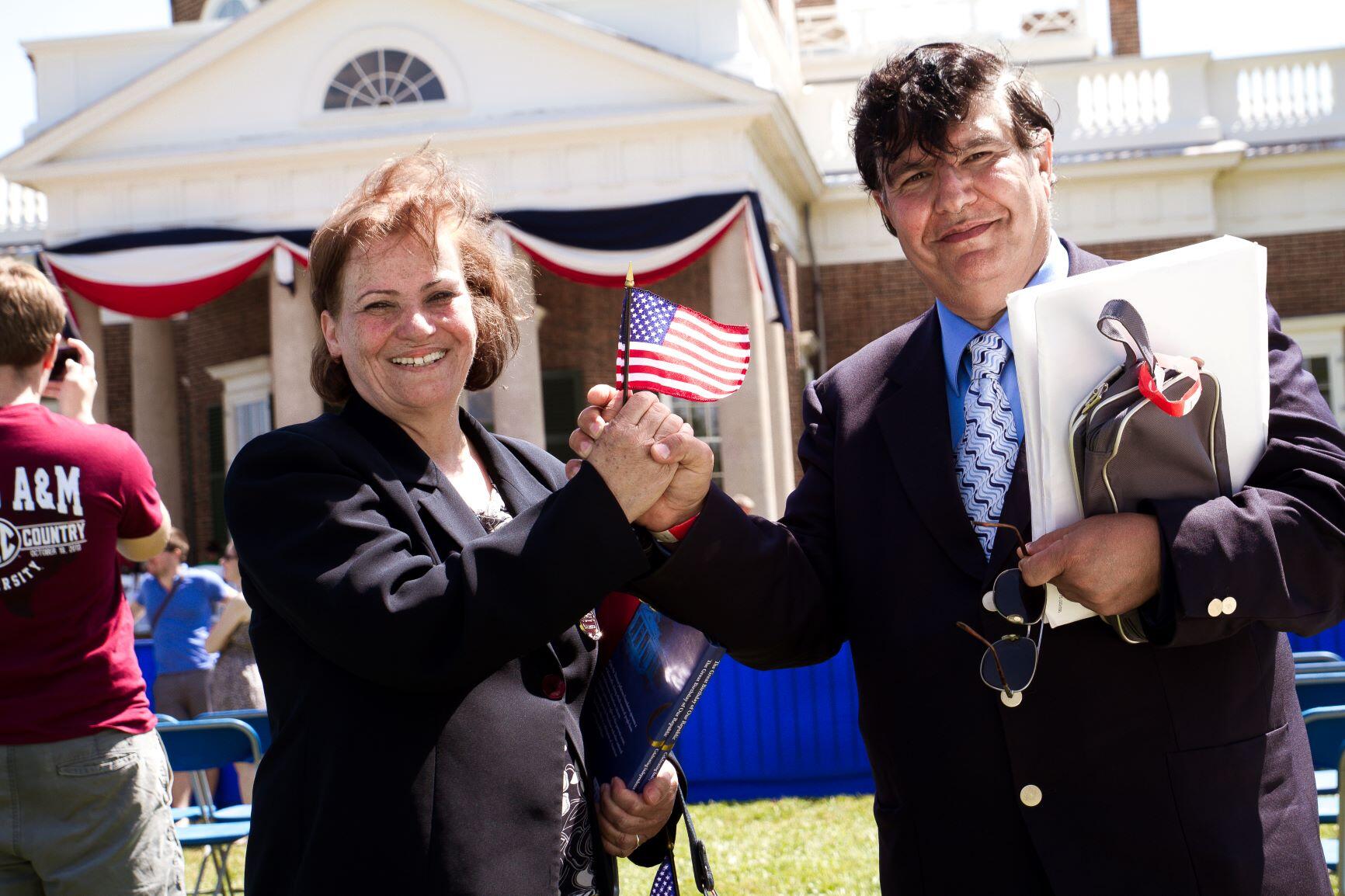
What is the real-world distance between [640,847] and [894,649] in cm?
75

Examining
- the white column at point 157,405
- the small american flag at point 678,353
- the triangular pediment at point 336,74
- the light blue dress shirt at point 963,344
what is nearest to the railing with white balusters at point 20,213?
the white column at point 157,405

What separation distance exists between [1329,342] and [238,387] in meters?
18.0

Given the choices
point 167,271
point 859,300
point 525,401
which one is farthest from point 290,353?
point 859,300

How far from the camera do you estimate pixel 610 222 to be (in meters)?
16.6

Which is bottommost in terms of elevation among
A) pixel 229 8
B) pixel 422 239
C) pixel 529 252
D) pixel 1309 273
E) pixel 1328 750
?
pixel 1328 750

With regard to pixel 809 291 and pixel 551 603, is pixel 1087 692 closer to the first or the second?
pixel 551 603

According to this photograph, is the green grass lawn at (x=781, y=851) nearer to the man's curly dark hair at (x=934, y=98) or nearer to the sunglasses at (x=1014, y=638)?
the sunglasses at (x=1014, y=638)

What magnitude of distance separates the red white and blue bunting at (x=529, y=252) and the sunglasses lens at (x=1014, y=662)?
13677 mm

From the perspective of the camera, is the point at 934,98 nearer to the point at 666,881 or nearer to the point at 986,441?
the point at 986,441

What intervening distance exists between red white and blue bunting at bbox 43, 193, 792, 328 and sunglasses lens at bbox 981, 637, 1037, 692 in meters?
13.7

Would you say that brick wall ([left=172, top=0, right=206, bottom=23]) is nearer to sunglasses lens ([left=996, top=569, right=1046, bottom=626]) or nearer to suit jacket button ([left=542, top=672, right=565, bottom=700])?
suit jacket button ([left=542, top=672, right=565, bottom=700])

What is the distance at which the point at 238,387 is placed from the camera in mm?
21219

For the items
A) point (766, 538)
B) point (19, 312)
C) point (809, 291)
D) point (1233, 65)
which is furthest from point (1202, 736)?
point (1233, 65)

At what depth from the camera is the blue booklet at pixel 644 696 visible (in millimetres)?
2490
